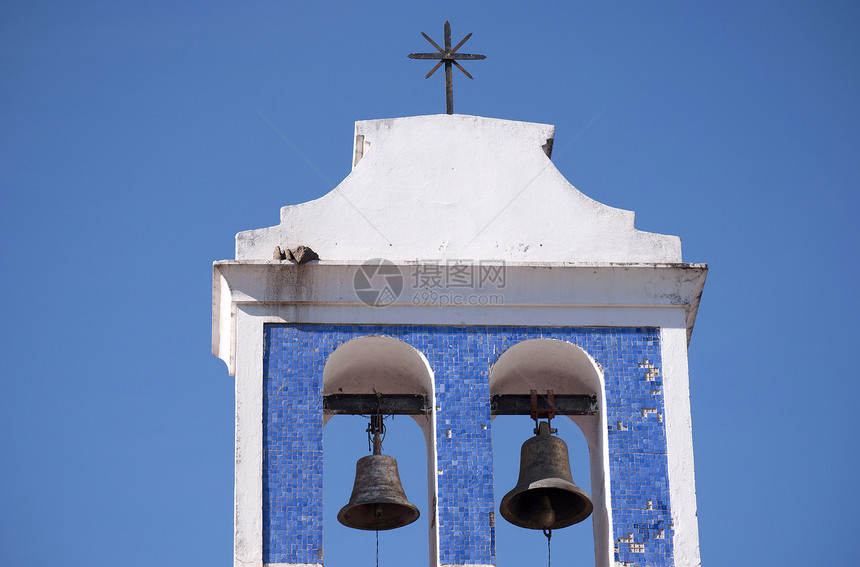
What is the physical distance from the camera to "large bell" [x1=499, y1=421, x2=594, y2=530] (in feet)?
60.9

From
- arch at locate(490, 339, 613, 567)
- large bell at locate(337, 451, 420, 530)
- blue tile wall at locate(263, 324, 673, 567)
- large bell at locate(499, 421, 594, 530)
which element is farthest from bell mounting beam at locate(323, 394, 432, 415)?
large bell at locate(499, 421, 594, 530)

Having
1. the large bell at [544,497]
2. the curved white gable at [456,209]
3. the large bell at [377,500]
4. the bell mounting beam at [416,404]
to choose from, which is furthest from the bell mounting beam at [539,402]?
the curved white gable at [456,209]

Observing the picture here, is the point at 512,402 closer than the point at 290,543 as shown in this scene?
No

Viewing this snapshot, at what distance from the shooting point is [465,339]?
61.4 feet

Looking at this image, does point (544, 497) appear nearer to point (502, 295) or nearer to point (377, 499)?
point (377, 499)

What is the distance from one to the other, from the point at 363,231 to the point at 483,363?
1.49m

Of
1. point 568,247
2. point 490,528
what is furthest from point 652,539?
point 568,247

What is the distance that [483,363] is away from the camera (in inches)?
733

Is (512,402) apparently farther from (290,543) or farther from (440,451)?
(290,543)
